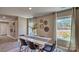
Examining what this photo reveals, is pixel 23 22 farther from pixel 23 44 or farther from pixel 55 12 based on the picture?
pixel 55 12

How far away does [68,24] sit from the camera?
170 centimetres

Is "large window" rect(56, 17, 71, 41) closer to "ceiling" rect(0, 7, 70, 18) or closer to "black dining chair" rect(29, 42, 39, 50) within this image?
"ceiling" rect(0, 7, 70, 18)

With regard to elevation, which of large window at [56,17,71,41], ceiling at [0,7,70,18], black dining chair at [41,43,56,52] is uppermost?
ceiling at [0,7,70,18]

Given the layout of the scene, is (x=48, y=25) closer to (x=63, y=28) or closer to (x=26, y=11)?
(x=63, y=28)

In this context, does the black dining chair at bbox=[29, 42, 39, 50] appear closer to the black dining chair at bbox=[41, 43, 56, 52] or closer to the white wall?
the black dining chair at bbox=[41, 43, 56, 52]

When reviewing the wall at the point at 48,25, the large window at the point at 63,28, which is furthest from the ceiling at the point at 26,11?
the large window at the point at 63,28

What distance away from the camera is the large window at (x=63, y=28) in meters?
1.70

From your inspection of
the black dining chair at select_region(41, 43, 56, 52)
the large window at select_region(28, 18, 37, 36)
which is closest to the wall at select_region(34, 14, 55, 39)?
the large window at select_region(28, 18, 37, 36)

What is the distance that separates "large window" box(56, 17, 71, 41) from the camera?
1.70 metres

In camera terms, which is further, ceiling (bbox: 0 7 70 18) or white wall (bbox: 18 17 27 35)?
white wall (bbox: 18 17 27 35)

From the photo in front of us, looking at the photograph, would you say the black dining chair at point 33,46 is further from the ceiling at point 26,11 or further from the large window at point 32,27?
the ceiling at point 26,11

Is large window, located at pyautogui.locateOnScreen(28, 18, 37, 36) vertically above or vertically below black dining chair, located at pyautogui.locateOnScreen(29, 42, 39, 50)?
above
